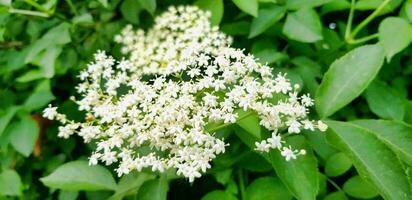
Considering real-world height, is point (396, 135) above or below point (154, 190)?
above

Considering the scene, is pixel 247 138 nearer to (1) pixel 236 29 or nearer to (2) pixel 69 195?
(1) pixel 236 29

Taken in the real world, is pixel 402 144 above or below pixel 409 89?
above

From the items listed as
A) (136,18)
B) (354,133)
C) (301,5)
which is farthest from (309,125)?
(136,18)

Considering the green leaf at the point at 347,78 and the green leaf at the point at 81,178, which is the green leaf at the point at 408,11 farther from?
the green leaf at the point at 81,178

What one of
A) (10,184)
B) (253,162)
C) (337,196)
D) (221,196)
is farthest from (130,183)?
(337,196)

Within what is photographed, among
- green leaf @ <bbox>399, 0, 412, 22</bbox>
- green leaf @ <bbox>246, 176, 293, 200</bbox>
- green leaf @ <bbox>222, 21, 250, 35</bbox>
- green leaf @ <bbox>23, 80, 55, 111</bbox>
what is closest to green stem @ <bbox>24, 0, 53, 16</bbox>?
green leaf @ <bbox>23, 80, 55, 111</bbox>

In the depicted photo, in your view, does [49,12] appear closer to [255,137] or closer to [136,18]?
[136,18]

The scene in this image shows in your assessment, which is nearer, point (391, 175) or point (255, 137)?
point (391, 175)

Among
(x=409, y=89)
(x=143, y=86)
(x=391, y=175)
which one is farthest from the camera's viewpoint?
(x=409, y=89)
